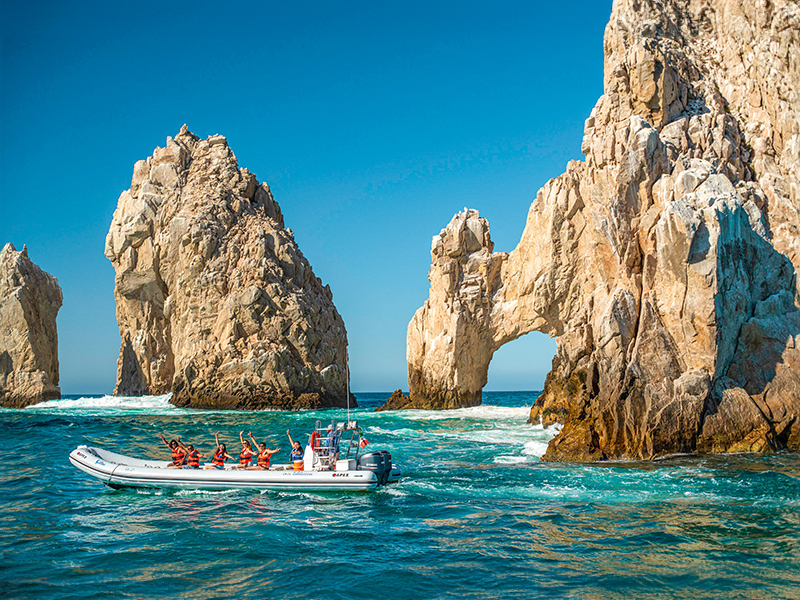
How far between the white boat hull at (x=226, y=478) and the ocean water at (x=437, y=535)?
0.85 feet

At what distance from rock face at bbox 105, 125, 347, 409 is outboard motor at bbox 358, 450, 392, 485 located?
36.3 m

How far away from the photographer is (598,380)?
863 inches

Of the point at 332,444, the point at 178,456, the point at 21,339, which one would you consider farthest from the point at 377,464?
the point at 21,339

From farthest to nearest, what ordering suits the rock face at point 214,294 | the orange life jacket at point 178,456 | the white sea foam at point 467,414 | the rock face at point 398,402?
the rock face at point 214,294, the rock face at point 398,402, the white sea foam at point 467,414, the orange life jacket at point 178,456

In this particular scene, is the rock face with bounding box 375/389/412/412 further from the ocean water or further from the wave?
the ocean water

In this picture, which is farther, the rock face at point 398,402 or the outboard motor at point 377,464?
the rock face at point 398,402

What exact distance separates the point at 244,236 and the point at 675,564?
52.6 m

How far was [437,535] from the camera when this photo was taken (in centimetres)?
1206

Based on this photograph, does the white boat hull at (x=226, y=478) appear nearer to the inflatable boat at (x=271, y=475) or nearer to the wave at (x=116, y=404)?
the inflatable boat at (x=271, y=475)

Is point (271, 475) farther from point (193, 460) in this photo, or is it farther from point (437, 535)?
point (437, 535)

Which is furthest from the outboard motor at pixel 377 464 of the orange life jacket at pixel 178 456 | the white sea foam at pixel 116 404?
the white sea foam at pixel 116 404

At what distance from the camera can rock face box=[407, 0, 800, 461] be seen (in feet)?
66.7

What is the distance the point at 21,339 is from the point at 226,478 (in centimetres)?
5009

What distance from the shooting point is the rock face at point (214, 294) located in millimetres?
52500
